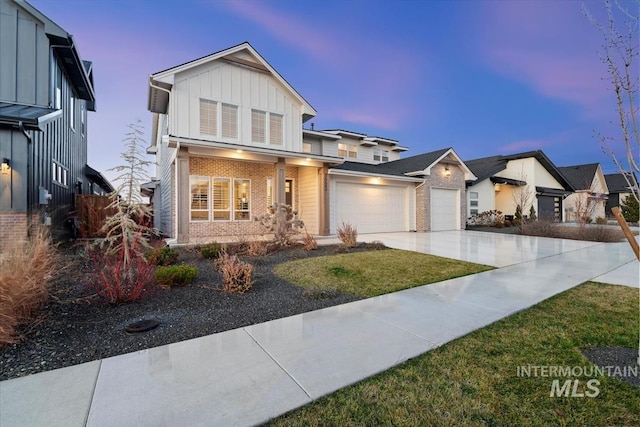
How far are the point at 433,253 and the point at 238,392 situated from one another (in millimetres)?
8012

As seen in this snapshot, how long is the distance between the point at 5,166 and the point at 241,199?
721 cm

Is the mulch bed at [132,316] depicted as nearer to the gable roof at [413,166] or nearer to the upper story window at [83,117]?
the gable roof at [413,166]

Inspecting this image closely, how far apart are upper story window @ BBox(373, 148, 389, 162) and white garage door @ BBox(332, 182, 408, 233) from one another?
5971 mm

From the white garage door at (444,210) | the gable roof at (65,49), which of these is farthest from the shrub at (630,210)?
the gable roof at (65,49)

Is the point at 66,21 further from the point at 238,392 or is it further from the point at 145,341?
the point at 238,392

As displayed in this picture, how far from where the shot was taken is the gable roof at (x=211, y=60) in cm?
1056

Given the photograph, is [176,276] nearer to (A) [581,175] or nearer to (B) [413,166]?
(B) [413,166]

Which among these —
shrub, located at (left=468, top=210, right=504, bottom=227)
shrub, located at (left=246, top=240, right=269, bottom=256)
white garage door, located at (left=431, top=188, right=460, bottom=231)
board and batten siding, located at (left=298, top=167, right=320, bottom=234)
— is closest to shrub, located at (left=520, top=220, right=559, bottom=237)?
white garage door, located at (left=431, top=188, right=460, bottom=231)

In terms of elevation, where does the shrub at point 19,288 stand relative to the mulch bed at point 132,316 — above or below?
above

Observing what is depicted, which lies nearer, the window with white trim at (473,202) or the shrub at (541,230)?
the shrub at (541,230)

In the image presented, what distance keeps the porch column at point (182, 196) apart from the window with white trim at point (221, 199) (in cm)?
213

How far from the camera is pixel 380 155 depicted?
2203cm

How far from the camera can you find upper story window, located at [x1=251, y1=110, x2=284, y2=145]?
1241 cm

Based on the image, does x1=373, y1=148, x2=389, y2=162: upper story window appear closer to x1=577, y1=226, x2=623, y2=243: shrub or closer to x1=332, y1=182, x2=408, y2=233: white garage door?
x1=332, y1=182, x2=408, y2=233: white garage door
